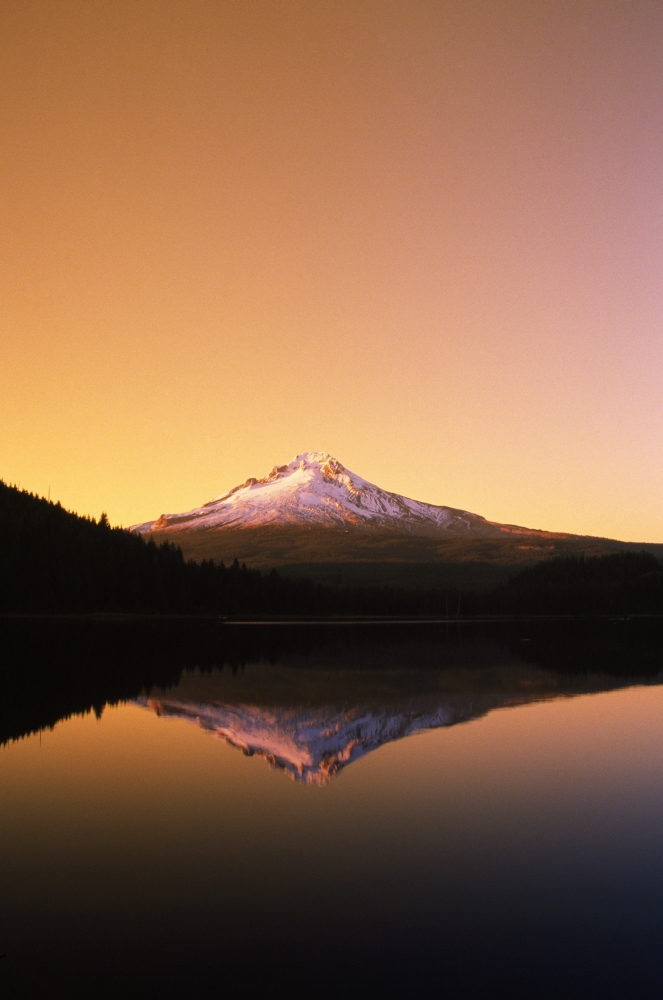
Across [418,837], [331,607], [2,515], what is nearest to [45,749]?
[418,837]

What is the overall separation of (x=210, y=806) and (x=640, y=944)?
26.7 feet

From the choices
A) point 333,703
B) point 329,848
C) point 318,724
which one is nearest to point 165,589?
point 333,703

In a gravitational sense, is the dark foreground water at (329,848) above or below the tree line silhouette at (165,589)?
below

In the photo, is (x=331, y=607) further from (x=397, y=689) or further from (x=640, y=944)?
(x=640, y=944)

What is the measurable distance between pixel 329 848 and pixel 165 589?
122331mm

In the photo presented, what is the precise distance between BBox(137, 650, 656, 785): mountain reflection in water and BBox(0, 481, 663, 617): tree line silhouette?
77872mm

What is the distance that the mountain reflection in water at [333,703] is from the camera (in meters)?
21.9

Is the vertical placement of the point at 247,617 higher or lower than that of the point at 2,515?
lower

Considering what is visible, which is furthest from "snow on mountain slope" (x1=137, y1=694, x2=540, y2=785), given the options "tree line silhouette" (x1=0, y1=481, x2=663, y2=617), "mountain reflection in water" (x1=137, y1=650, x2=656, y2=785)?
"tree line silhouette" (x1=0, y1=481, x2=663, y2=617)

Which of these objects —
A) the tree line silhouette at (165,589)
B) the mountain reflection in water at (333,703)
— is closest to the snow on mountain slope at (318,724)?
the mountain reflection in water at (333,703)

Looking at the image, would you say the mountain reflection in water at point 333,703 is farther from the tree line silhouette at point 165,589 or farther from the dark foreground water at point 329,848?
the tree line silhouette at point 165,589

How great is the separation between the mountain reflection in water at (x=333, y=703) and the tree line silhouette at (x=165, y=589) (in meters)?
77.9

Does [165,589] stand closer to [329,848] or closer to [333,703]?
[333,703]

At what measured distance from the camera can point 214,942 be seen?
385 inches
